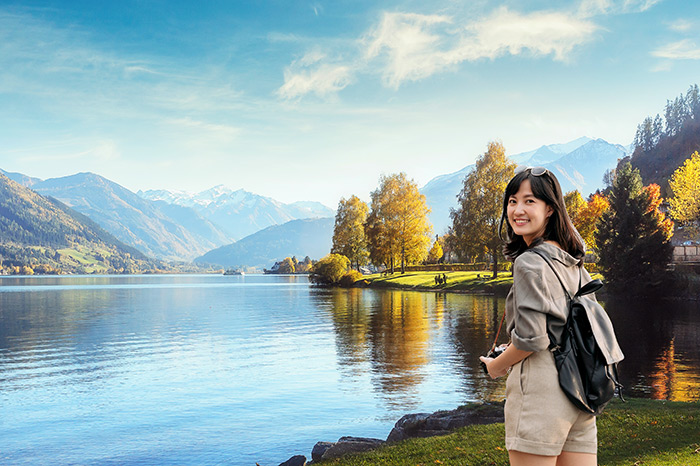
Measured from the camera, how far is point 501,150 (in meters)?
69.6

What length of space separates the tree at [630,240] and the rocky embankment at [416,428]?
43222 millimetres

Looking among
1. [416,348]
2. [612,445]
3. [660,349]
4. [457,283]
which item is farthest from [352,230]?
[612,445]

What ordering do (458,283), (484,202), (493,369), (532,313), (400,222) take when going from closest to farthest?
(532,313) → (493,369) → (484,202) → (458,283) → (400,222)

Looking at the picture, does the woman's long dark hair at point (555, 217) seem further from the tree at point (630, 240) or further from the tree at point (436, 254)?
the tree at point (436, 254)

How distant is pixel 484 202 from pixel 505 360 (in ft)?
218

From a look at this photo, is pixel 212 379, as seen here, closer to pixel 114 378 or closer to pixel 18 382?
pixel 114 378

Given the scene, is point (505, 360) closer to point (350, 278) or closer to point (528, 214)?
point (528, 214)

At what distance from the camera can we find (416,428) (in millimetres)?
12992

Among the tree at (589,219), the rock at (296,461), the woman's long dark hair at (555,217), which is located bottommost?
the rock at (296,461)

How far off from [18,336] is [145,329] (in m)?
8.00

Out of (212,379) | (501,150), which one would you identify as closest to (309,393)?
(212,379)

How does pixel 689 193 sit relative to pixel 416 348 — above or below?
above

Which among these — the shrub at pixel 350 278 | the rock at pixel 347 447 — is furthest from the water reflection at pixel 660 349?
the shrub at pixel 350 278

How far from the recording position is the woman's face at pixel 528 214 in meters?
3.95
